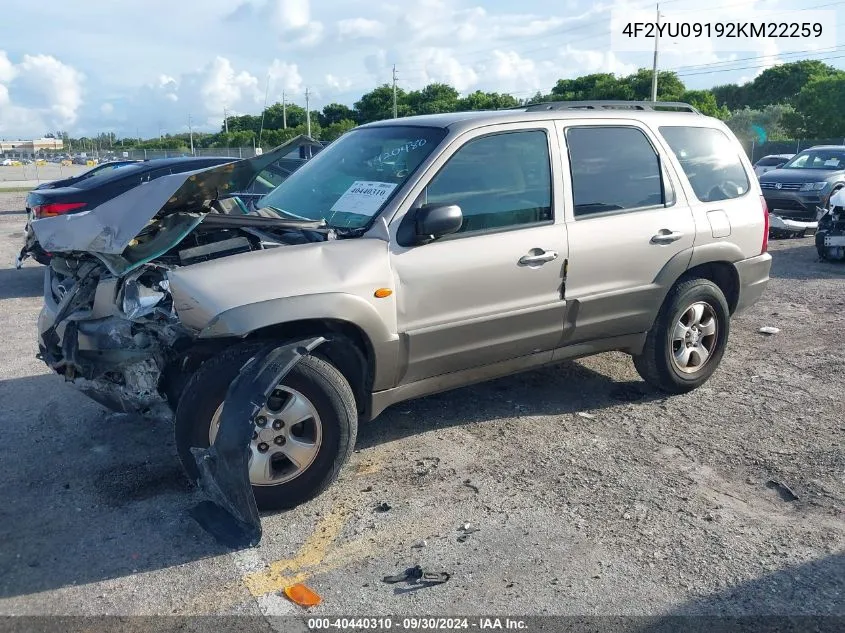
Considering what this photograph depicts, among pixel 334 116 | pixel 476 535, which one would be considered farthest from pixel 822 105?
pixel 476 535

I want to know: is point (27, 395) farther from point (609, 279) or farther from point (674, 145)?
point (674, 145)

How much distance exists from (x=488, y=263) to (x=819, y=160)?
13.7 meters

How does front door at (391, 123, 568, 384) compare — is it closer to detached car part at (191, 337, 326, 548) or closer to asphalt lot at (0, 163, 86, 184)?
detached car part at (191, 337, 326, 548)

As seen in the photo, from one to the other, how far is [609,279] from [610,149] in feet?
2.82

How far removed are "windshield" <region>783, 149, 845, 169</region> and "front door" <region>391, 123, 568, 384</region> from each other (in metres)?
12.7

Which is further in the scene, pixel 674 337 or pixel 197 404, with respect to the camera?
pixel 674 337

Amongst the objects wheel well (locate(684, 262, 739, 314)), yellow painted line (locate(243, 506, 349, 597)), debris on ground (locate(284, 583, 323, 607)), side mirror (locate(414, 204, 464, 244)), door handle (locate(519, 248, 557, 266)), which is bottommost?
debris on ground (locate(284, 583, 323, 607))

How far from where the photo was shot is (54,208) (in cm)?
834

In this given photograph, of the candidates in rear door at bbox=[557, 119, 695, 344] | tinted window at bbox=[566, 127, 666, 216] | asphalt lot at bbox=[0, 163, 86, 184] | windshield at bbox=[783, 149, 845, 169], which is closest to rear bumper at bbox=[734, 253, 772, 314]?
rear door at bbox=[557, 119, 695, 344]

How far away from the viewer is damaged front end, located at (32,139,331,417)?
3748mm

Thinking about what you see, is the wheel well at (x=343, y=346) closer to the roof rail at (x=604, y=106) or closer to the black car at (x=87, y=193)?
the roof rail at (x=604, y=106)

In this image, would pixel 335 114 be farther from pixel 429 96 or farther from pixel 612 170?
pixel 612 170

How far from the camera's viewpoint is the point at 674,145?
517 centimetres

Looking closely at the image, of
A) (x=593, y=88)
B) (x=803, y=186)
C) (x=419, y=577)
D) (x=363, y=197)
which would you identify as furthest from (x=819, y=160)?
(x=593, y=88)
